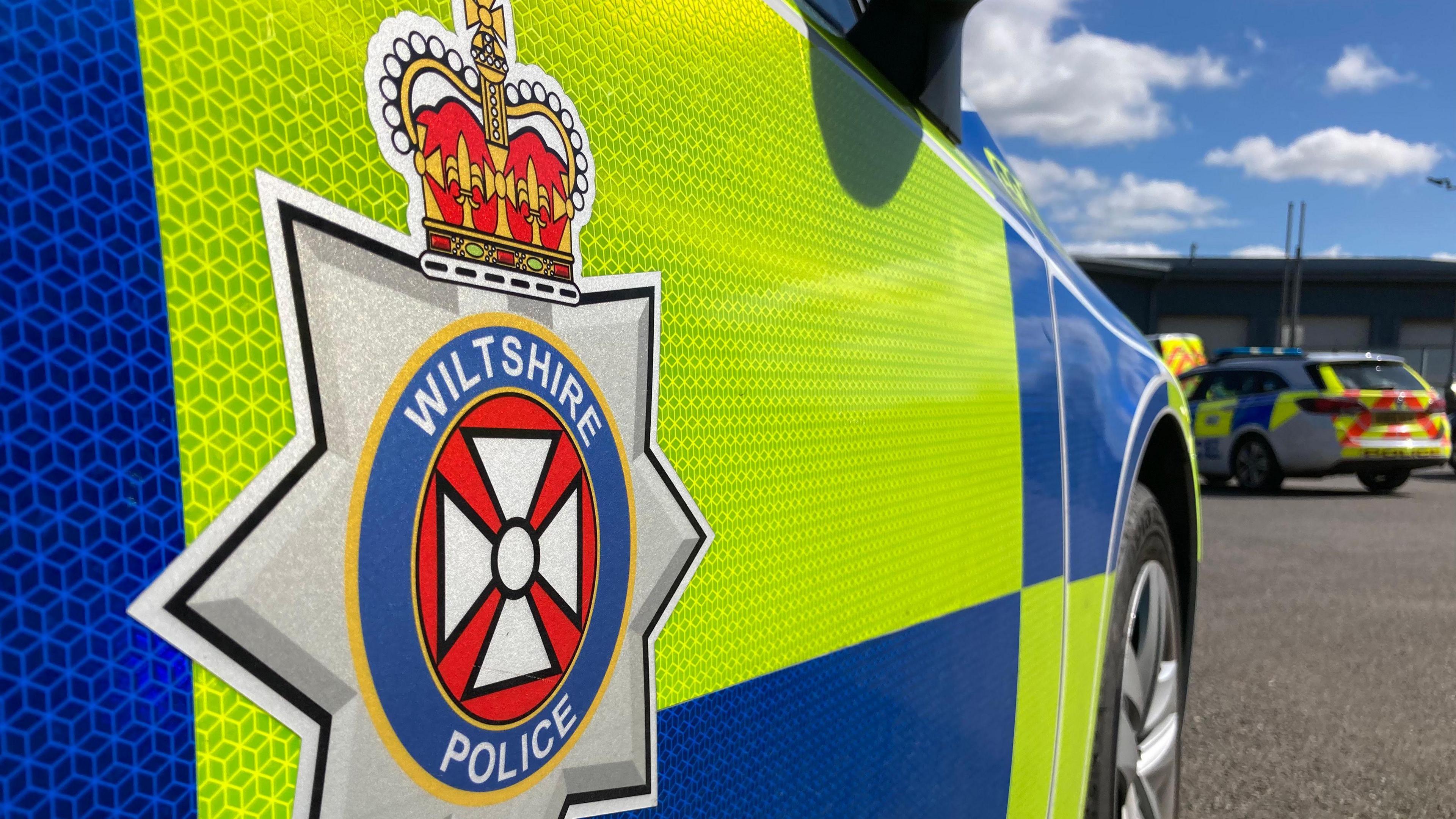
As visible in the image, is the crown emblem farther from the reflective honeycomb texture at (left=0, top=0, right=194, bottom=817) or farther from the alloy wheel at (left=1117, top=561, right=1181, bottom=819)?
the alloy wheel at (left=1117, top=561, right=1181, bottom=819)

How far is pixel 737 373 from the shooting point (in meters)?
0.82

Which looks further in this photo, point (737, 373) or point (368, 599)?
point (737, 373)

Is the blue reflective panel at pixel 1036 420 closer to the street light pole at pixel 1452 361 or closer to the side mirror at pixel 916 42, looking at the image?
the side mirror at pixel 916 42

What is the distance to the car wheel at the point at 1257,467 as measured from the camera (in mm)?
11000

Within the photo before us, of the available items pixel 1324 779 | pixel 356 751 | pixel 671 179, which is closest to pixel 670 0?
pixel 671 179

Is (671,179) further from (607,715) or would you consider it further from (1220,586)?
(1220,586)

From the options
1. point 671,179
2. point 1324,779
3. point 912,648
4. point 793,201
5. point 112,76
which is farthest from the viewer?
point 1324,779

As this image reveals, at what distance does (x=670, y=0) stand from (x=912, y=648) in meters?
0.68

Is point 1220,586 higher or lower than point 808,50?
lower

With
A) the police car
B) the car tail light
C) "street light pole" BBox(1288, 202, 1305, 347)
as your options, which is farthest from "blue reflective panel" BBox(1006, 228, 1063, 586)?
"street light pole" BBox(1288, 202, 1305, 347)

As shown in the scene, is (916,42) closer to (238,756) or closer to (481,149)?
(481,149)

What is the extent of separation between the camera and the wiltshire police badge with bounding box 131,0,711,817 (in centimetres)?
51

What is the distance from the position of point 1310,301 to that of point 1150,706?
40723 mm

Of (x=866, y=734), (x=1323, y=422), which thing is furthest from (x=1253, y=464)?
(x=866, y=734)
